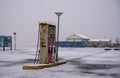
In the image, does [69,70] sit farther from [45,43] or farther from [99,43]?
[99,43]

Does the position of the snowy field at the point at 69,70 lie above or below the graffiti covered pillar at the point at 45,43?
below

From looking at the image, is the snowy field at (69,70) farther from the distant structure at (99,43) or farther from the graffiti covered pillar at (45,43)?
the distant structure at (99,43)

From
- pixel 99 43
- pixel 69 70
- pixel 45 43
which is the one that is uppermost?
pixel 99 43

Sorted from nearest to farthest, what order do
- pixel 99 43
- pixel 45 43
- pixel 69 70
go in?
pixel 69 70
pixel 45 43
pixel 99 43

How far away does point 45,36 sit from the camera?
15484 millimetres

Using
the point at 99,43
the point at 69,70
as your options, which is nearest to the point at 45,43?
the point at 69,70

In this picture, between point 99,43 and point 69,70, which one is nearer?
point 69,70

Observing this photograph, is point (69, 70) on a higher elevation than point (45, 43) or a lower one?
Result: lower

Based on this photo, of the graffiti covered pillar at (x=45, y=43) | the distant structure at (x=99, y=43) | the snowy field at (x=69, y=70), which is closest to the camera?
the snowy field at (x=69, y=70)

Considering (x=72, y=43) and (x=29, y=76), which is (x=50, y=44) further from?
(x=72, y=43)

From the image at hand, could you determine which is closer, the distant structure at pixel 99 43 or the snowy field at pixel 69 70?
the snowy field at pixel 69 70

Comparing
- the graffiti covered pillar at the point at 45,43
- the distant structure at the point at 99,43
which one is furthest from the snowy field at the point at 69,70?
the distant structure at the point at 99,43

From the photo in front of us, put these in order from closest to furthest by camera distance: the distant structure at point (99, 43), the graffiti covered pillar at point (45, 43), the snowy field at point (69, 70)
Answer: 1. the snowy field at point (69, 70)
2. the graffiti covered pillar at point (45, 43)
3. the distant structure at point (99, 43)

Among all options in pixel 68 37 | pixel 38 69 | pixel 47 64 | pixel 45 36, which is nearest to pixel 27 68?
pixel 38 69
